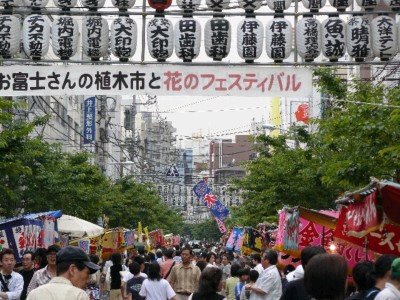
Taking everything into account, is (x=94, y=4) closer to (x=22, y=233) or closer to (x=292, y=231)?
(x=22, y=233)

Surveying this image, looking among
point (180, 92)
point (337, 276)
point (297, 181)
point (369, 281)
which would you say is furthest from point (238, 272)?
point (297, 181)

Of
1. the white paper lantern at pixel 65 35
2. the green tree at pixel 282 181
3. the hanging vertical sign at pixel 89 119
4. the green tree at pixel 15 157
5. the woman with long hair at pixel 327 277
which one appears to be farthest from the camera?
the hanging vertical sign at pixel 89 119

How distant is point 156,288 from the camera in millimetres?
15859

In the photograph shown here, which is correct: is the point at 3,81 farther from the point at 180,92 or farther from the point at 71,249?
the point at 71,249

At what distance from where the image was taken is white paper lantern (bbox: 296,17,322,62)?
18.9m

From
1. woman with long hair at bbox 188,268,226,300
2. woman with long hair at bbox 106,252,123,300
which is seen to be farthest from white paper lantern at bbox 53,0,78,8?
woman with long hair at bbox 188,268,226,300

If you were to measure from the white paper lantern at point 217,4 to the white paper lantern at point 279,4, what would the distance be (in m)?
0.86

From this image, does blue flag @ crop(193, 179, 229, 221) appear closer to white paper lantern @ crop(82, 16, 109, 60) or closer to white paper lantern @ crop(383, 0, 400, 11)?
white paper lantern @ crop(82, 16, 109, 60)

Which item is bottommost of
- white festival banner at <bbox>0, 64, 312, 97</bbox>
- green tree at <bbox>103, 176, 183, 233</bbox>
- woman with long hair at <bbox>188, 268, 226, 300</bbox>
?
green tree at <bbox>103, 176, 183, 233</bbox>

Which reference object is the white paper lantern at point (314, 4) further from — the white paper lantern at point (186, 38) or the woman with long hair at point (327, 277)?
the woman with long hair at point (327, 277)

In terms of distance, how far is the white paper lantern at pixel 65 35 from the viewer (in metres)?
19.1

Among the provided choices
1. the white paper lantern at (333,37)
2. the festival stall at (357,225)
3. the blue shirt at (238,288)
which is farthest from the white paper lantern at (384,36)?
the blue shirt at (238,288)

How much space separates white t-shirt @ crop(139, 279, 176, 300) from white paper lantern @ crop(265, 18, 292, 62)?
5.34m

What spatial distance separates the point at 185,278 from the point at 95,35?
515cm
